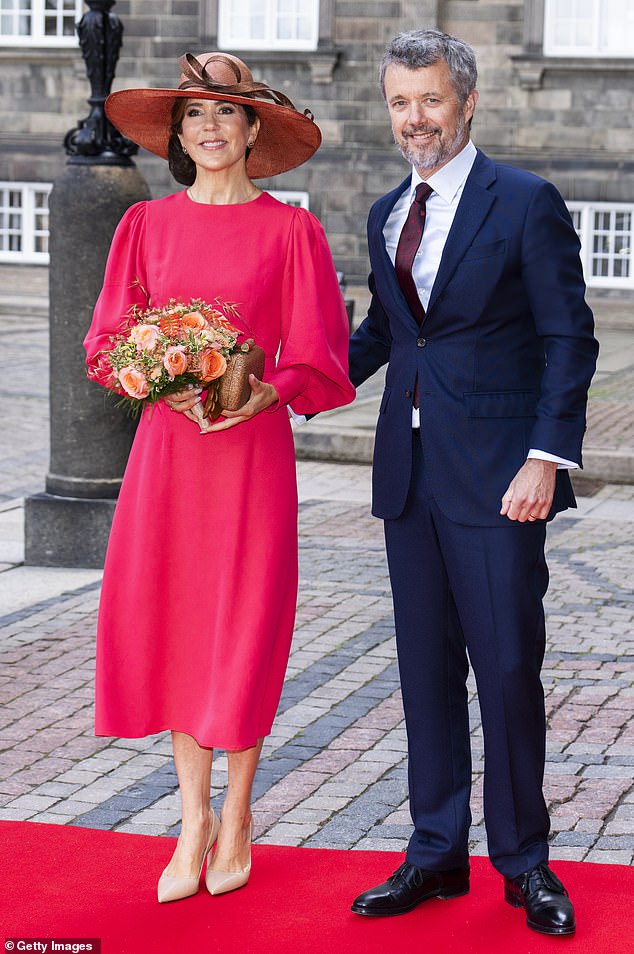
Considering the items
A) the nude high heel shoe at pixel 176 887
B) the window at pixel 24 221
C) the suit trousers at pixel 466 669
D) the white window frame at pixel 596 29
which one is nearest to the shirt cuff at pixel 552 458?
the suit trousers at pixel 466 669

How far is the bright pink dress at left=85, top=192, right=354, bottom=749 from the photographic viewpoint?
395 centimetres

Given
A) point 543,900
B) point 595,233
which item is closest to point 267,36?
point 595,233

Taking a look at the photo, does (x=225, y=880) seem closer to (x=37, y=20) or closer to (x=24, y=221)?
(x=24, y=221)

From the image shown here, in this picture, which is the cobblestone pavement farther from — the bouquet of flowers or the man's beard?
the man's beard

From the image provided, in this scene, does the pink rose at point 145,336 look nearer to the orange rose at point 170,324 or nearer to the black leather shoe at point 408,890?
the orange rose at point 170,324

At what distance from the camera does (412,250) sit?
3.82 m

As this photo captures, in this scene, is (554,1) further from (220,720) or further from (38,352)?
(220,720)

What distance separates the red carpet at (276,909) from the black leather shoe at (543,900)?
30 millimetres

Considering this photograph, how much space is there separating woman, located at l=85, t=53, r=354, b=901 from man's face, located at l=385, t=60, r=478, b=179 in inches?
14.0

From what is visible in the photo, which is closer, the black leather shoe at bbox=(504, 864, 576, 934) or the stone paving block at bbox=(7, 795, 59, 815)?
the black leather shoe at bbox=(504, 864, 576, 934)

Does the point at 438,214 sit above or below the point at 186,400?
above

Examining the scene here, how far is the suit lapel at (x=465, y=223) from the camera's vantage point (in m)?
3.72

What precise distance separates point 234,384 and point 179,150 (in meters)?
0.77

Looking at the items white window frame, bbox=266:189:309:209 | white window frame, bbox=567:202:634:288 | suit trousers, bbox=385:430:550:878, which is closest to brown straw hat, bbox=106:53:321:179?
suit trousers, bbox=385:430:550:878
